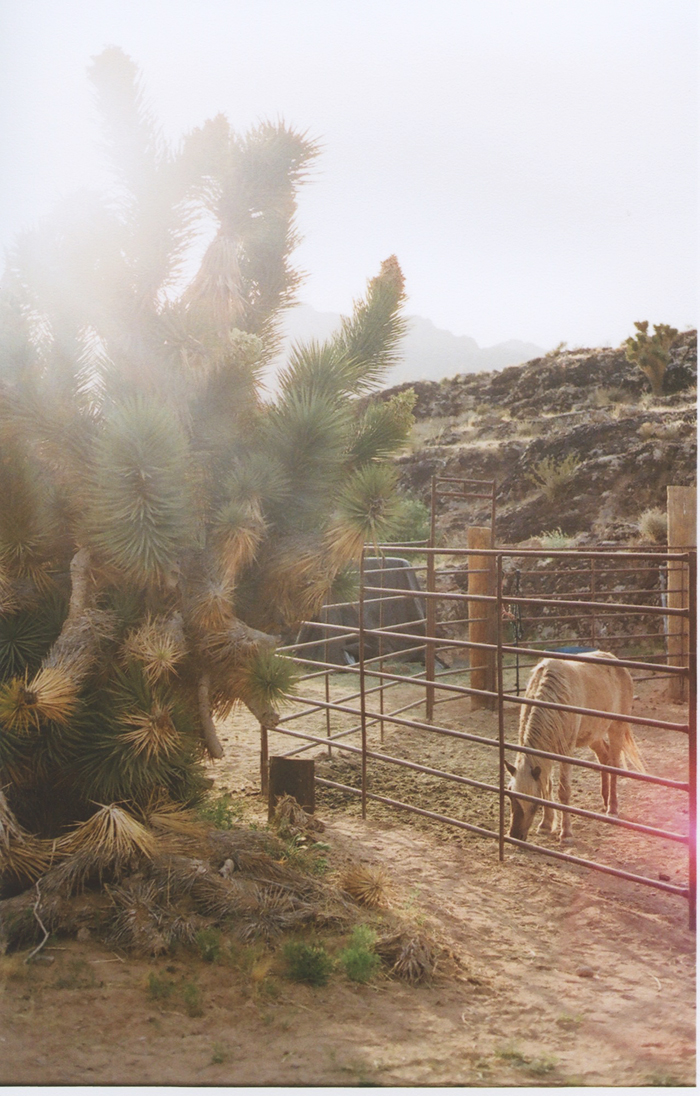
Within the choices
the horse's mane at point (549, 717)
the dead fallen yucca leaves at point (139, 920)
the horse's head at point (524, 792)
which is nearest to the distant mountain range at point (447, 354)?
the horse's mane at point (549, 717)

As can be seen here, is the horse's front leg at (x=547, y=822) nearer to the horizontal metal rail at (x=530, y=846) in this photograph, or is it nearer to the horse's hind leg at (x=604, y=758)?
the horizontal metal rail at (x=530, y=846)

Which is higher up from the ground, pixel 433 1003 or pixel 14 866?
pixel 14 866

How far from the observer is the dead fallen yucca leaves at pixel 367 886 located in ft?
11.2

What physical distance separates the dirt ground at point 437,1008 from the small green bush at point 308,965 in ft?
0.12

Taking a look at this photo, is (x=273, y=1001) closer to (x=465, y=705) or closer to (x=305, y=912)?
(x=305, y=912)

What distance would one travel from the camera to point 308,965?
2.78 m

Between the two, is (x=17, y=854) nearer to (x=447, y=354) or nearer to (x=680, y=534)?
(x=680, y=534)

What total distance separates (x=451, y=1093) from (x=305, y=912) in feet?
3.13

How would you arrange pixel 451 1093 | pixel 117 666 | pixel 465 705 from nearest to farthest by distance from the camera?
pixel 451 1093, pixel 117 666, pixel 465 705

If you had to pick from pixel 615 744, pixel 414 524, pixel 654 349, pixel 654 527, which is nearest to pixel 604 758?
pixel 615 744

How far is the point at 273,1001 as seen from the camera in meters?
2.66

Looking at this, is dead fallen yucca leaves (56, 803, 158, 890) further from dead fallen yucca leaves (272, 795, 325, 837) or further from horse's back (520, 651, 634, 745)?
horse's back (520, 651, 634, 745)

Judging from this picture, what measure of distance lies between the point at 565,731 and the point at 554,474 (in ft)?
35.6

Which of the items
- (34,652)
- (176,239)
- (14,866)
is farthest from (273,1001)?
(176,239)
